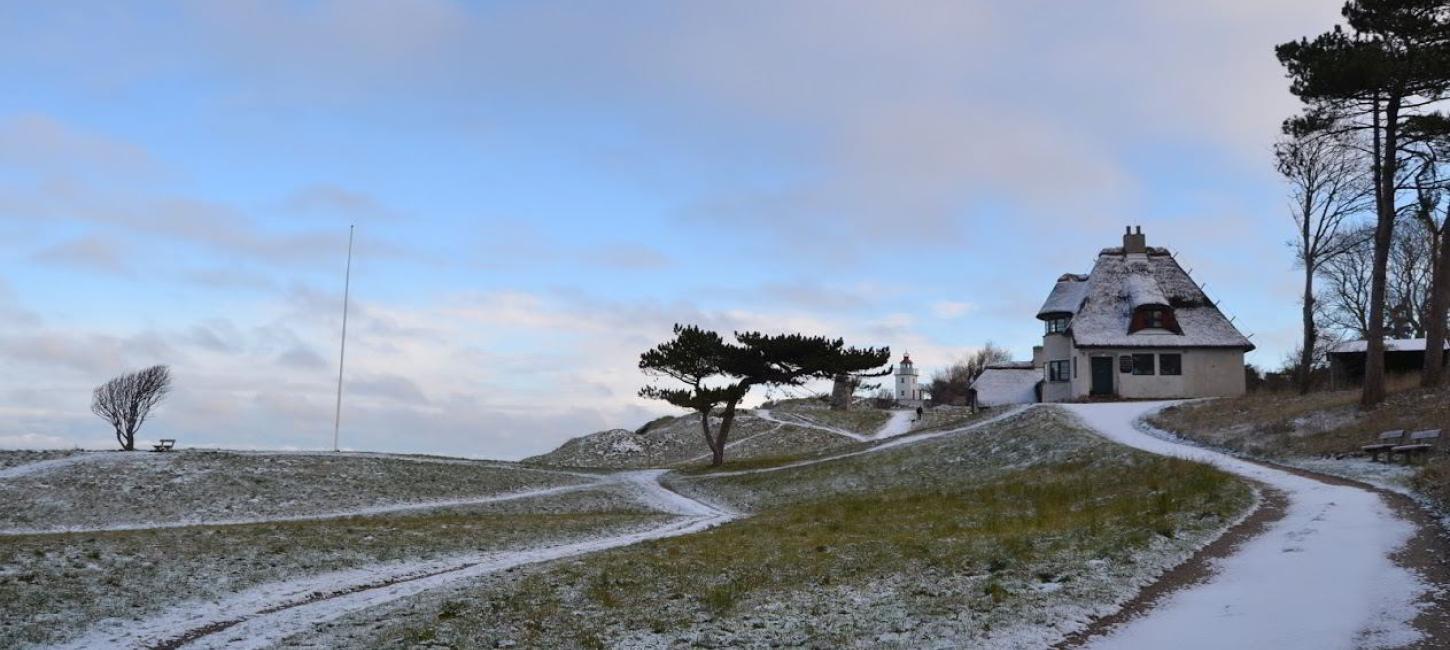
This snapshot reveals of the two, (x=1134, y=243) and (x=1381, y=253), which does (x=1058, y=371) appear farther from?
(x=1381, y=253)

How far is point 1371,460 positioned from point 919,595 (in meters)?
20.5

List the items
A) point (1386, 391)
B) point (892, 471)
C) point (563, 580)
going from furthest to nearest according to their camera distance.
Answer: point (892, 471) → point (1386, 391) → point (563, 580)

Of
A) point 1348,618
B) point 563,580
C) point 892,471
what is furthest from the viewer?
point 892,471

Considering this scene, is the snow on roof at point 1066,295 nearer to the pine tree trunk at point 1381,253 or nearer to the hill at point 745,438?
the hill at point 745,438

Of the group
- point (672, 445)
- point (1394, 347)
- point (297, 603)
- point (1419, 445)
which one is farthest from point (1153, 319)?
point (297, 603)

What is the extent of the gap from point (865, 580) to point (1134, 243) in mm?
57973

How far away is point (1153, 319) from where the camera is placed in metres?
59.7

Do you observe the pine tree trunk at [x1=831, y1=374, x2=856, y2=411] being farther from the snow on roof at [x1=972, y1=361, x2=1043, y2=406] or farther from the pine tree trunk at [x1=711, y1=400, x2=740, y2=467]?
the pine tree trunk at [x1=711, y1=400, x2=740, y2=467]

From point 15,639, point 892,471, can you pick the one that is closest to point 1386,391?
point 892,471

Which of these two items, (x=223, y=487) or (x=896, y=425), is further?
(x=896, y=425)

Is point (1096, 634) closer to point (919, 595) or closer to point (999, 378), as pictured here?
point (919, 595)

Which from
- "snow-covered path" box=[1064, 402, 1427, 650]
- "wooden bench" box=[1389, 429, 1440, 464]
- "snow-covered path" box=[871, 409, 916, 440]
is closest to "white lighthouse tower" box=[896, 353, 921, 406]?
"snow-covered path" box=[871, 409, 916, 440]

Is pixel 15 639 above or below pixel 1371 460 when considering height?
below

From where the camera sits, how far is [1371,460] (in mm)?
27125
